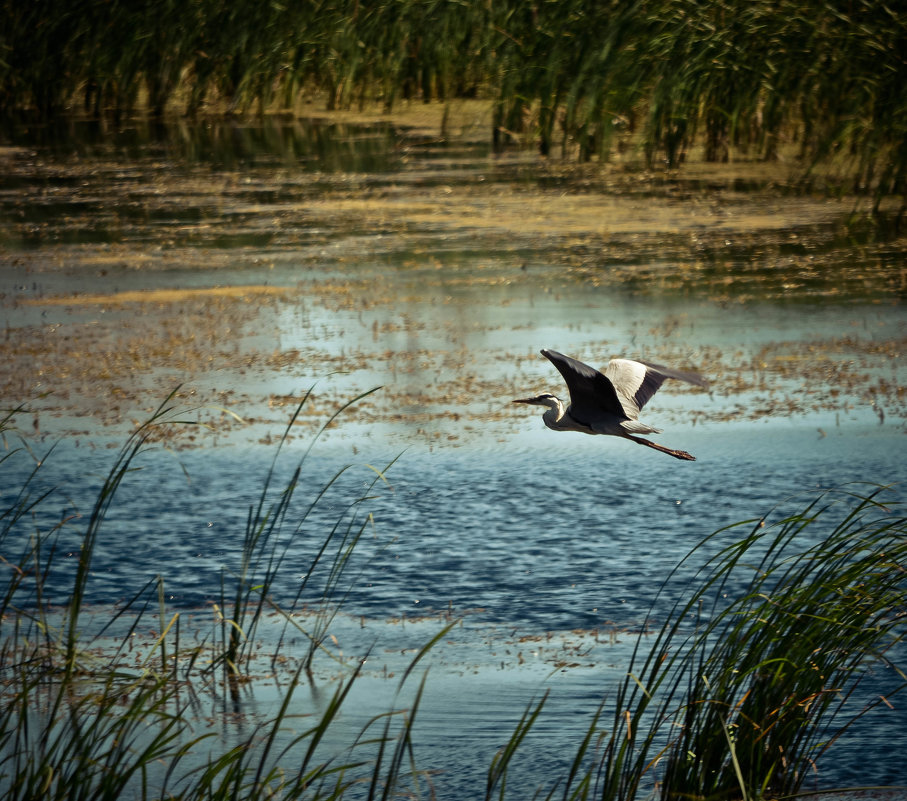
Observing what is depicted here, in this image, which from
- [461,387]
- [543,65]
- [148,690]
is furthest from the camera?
[543,65]

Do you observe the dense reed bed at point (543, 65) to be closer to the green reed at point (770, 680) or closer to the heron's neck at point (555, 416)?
the heron's neck at point (555, 416)

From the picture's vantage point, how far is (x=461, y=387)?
548cm

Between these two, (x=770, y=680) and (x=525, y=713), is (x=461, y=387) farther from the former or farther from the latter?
(x=525, y=713)

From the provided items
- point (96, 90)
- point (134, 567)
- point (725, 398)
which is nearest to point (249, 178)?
point (96, 90)

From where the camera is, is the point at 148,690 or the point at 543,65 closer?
the point at 148,690

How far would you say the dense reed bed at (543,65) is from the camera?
885 cm

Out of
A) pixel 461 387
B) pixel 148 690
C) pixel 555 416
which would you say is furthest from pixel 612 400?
pixel 461 387

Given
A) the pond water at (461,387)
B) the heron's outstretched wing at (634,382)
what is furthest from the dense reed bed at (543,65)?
the heron's outstretched wing at (634,382)

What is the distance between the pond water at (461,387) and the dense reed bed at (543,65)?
0.53m

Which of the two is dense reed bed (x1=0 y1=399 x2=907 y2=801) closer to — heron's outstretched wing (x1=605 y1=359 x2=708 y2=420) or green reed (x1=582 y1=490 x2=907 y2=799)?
green reed (x1=582 y1=490 x2=907 y2=799)

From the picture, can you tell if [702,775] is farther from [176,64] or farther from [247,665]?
[176,64]

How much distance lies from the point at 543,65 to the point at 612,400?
7286 mm

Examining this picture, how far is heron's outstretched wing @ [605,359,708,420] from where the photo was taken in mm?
3203

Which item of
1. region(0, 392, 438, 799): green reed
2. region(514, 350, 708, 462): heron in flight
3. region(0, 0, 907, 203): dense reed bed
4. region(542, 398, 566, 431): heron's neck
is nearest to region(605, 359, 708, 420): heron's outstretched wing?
region(514, 350, 708, 462): heron in flight
